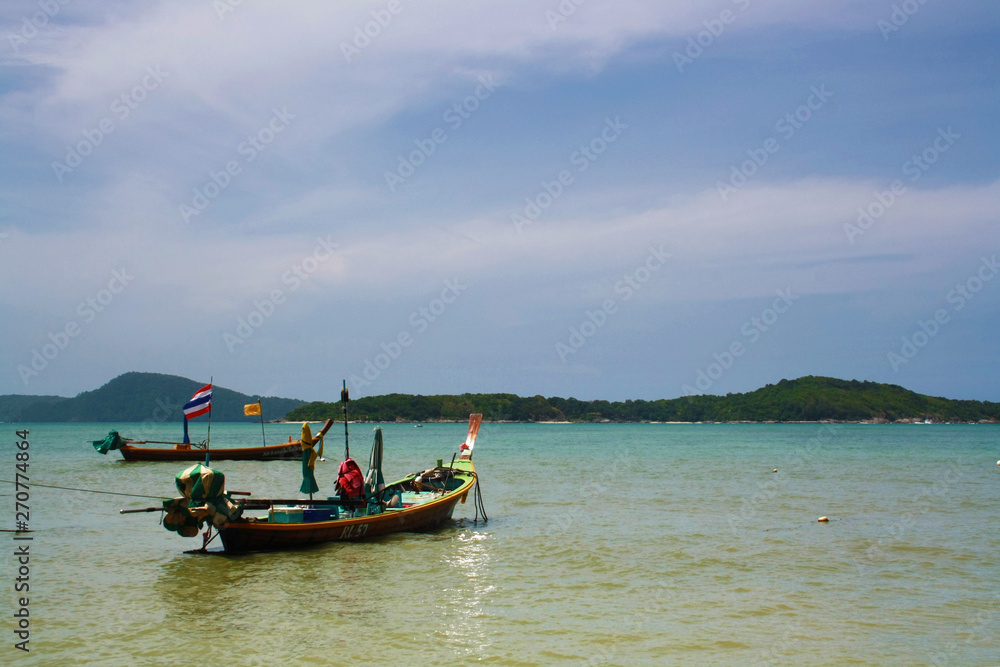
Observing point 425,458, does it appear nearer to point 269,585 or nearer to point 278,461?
point 278,461

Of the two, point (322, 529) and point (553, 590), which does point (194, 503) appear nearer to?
point (322, 529)

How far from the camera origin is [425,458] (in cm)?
5022

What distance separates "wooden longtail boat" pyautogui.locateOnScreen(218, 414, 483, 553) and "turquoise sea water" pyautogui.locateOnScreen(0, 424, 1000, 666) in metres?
0.38

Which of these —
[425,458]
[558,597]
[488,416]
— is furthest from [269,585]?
[488,416]

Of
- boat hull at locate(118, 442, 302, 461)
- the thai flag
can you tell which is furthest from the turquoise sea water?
boat hull at locate(118, 442, 302, 461)

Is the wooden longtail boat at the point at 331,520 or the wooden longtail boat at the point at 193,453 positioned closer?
the wooden longtail boat at the point at 331,520

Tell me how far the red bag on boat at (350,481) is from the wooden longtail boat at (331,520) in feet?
0.76

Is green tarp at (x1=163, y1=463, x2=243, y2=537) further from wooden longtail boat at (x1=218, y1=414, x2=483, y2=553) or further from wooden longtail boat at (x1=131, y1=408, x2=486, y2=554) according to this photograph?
wooden longtail boat at (x1=218, y1=414, x2=483, y2=553)

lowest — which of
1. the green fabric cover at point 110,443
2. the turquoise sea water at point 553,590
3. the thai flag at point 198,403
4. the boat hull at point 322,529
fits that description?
the turquoise sea water at point 553,590

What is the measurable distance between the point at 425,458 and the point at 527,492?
2288 centimetres

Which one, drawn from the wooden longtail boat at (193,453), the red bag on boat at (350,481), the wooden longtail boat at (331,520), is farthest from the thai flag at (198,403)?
the red bag on boat at (350,481)

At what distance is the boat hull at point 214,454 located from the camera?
45.5m

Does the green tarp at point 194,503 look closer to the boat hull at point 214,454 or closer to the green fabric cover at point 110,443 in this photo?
the green fabric cover at point 110,443

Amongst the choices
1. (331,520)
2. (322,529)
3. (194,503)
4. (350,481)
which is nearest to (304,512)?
(322,529)
